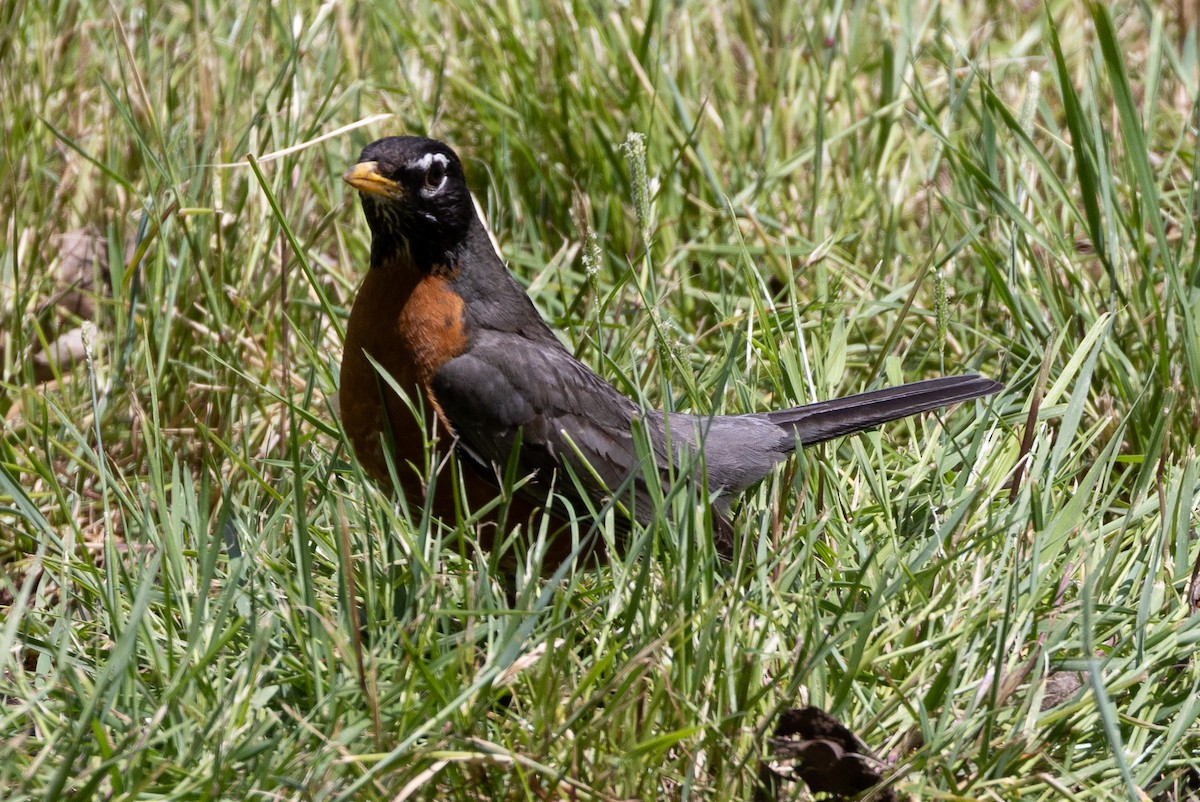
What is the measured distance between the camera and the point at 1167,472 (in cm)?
341

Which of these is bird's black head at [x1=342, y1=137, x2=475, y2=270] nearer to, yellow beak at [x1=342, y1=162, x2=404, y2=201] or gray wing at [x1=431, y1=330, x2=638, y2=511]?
yellow beak at [x1=342, y1=162, x2=404, y2=201]

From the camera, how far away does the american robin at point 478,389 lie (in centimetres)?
355

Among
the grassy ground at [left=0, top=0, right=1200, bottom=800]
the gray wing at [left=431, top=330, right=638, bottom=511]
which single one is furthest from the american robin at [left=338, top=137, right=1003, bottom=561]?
the grassy ground at [left=0, top=0, right=1200, bottom=800]

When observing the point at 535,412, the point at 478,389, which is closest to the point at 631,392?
the point at 535,412

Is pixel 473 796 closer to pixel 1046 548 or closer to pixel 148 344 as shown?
pixel 1046 548

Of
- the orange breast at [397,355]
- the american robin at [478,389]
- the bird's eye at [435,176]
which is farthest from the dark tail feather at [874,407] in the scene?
the bird's eye at [435,176]

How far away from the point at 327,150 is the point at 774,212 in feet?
5.15

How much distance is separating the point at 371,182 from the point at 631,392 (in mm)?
970

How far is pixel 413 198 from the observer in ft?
11.9

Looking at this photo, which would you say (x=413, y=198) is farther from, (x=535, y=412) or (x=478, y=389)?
(x=535, y=412)

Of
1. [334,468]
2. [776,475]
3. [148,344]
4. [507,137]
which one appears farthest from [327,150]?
[776,475]

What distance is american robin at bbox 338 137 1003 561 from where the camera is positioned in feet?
11.6

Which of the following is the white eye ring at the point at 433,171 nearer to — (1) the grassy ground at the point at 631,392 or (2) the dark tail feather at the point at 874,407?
(1) the grassy ground at the point at 631,392

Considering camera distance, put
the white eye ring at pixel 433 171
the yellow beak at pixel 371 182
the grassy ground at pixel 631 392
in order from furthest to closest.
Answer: the white eye ring at pixel 433 171, the yellow beak at pixel 371 182, the grassy ground at pixel 631 392
